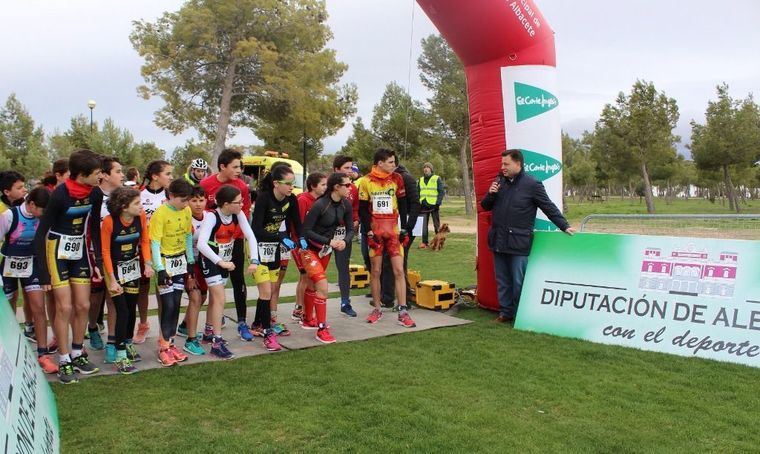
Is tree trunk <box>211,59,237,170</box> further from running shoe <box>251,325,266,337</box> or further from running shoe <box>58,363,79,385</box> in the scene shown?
running shoe <box>58,363,79,385</box>

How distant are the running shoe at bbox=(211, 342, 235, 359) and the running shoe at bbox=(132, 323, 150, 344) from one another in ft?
3.42

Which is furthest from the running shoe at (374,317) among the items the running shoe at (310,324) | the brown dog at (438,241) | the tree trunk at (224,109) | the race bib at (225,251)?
the tree trunk at (224,109)

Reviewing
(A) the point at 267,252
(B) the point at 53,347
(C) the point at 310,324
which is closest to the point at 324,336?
(C) the point at 310,324

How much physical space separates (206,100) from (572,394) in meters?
28.5

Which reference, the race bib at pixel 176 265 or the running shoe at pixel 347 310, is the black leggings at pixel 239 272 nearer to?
the race bib at pixel 176 265

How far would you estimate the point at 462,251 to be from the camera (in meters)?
14.7

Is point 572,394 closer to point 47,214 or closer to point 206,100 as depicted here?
point 47,214

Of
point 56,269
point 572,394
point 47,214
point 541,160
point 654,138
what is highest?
point 654,138

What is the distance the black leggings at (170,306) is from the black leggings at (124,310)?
0.78ft

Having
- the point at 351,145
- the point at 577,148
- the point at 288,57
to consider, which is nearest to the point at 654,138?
the point at 288,57

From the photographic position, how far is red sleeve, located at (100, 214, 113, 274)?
486 cm

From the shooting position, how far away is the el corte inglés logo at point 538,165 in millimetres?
7035

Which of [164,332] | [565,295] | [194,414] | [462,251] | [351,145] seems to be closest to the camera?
[194,414]

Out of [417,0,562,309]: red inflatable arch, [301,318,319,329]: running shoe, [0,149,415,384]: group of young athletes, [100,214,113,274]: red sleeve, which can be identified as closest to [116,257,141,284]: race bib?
[0,149,415,384]: group of young athletes
